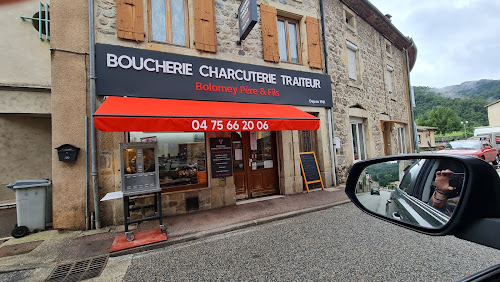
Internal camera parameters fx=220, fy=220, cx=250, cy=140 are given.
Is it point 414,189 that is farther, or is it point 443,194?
point 414,189

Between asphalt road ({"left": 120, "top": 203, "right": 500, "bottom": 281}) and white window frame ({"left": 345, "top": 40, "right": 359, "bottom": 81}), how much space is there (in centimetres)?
822

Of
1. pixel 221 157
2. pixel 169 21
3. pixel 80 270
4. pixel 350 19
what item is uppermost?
pixel 350 19

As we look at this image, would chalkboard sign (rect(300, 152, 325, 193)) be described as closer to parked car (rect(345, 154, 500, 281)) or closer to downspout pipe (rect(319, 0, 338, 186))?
downspout pipe (rect(319, 0, 338, 186))

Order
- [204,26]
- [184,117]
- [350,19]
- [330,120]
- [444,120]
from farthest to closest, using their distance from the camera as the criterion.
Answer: [444,120], [350,19], [330,120], [204,26], [184,117]

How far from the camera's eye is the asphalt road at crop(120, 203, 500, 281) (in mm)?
2629

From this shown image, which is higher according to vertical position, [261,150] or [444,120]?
[444,120]

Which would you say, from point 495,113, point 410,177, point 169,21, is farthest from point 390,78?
point 495,113

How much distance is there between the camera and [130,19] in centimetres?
552

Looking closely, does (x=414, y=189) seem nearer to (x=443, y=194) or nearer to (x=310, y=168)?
(x=443, y=194)

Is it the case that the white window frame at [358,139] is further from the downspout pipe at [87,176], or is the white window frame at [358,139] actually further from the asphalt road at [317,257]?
the downspout pipe at [87,176]

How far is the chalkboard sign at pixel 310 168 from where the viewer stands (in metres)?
7.75

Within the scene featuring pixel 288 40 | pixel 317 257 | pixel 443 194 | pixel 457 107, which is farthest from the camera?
pixel 457 107

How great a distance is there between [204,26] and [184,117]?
344 cm

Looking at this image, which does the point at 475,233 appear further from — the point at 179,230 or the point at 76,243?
the point at 76,243
